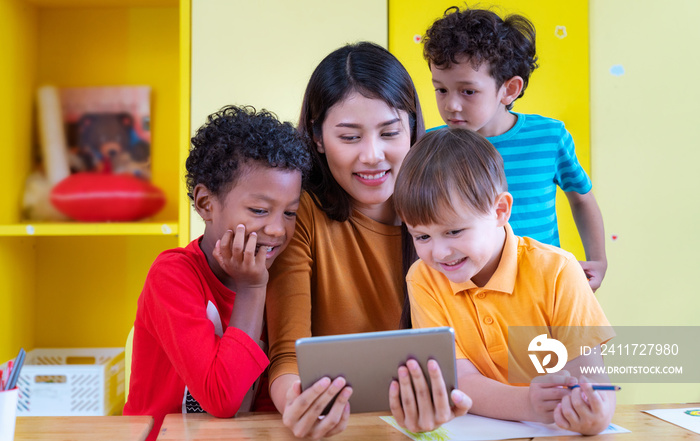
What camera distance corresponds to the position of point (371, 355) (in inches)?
28.4

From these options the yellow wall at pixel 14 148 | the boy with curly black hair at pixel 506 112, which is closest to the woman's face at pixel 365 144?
the boy with curly black hair at pixel 506 112

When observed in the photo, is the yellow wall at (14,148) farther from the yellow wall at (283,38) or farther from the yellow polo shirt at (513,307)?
the yellow polo shirt at (513,307)

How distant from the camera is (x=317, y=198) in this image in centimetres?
118

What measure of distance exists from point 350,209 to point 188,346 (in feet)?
1.38

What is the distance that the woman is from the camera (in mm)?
1100

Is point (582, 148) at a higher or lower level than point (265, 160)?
higher

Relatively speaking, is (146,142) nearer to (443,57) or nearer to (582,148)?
(443,57)

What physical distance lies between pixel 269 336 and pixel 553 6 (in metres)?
1.50

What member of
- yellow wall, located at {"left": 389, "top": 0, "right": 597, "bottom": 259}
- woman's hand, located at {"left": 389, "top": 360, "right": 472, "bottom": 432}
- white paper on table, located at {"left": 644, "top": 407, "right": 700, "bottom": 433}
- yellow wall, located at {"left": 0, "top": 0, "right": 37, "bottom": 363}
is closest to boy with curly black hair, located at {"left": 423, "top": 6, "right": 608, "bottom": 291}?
yellow wall, located at {"left": 389, "top": 0, "right": 597, "bottom": 259}

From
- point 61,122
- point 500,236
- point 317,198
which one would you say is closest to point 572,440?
point 500,236

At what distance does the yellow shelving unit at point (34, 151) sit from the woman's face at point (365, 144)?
0.91m

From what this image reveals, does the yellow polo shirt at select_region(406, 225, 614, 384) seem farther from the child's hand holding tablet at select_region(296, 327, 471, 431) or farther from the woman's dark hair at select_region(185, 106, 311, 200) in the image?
the woman's dark hair at select_region(185, 106, 311, 200)

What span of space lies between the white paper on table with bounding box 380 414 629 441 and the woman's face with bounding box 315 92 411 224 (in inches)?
17.3

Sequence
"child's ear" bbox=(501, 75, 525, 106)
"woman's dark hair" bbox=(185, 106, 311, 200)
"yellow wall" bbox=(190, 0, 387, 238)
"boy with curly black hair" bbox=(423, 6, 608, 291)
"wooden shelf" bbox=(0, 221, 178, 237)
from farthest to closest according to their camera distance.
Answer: "yellow wall" bbox=(190, 0, 387, 238) < "wooden shelf" bbox=(0, 221, 178, 237) < "child's ear" bbox=(501, 75, 525, 106) < "boy with curly black hair" bbox=(423, 6, 608, 291) < "woman's dark hair" bbox=(185, 106, 311, 200)
